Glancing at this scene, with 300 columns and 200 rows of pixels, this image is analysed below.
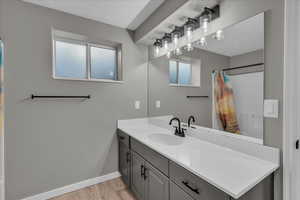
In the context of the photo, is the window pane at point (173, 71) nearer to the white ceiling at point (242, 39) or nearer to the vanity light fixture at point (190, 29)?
the vanity light fixture at point (190, 29)

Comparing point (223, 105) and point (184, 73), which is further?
point (184, 73)

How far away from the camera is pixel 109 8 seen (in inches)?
69.8

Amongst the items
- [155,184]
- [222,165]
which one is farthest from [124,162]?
[222,165]

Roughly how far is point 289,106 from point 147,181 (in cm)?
136

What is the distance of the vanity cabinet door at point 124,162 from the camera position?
6.13 feet

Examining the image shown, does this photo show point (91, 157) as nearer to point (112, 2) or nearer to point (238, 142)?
point (238, 142)

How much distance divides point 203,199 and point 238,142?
579mm

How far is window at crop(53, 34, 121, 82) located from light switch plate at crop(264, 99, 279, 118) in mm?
1909

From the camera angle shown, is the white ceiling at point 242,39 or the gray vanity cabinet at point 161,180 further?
the white ceiling at point 242,39

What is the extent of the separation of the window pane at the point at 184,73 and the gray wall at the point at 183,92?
0.31 feet

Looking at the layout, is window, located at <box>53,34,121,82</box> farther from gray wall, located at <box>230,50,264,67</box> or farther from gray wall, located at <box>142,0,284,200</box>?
gray wall, located at <box>142,0,284,200</box>

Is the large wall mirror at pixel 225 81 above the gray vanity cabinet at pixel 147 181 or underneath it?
above

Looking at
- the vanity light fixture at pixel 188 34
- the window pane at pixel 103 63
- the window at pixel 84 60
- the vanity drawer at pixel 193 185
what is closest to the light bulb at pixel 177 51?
the vanity light fixture at pixel 188 34

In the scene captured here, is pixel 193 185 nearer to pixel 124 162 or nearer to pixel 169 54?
pixel 124 162
